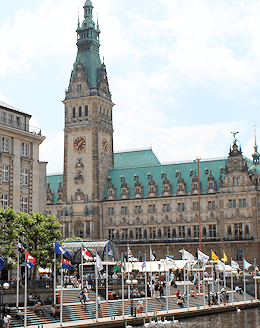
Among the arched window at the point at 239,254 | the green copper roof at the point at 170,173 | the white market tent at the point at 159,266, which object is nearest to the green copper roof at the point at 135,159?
the green copper roof at the point at 170,173

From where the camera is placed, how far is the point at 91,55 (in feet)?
450

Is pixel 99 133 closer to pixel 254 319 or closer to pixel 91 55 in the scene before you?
pixel 91 55

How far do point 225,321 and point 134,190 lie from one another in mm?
74155

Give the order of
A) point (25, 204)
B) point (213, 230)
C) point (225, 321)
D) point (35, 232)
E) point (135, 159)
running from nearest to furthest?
point (225, 321) → point (35, 232) → point (25, 204) → point (213, 230) → point (135, 159)

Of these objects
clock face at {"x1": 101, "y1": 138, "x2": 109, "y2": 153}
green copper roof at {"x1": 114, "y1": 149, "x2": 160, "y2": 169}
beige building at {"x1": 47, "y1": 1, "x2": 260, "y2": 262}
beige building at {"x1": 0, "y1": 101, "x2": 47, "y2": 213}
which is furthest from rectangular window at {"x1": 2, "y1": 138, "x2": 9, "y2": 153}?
green copper roof at {"x1": 114, "y1": 149, "x2": 160, "y2": 169}

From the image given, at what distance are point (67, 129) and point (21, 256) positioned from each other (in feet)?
258

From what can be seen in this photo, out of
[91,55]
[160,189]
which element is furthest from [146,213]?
[91,55]

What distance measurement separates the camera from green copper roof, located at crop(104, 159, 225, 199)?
4931 inches

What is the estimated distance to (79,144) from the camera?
439 ft

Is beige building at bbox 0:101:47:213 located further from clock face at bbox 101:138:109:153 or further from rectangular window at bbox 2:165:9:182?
clock face at bbox 101:138:109:153

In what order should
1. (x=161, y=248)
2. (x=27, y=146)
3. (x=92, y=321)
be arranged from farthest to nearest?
(x=161, y=248) → (x=27, y=146) → (x=92, y=321)

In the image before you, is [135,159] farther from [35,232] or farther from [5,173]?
[35,232]

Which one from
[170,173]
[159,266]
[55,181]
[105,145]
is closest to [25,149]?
[159,266]

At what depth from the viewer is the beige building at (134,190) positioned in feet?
387
